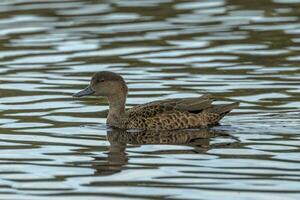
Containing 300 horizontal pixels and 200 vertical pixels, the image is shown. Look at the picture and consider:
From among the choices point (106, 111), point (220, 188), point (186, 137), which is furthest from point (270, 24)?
point (220, 188)

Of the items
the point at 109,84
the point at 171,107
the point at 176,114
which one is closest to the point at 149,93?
the point at 109,84

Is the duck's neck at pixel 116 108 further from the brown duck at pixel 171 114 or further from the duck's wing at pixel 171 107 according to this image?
the duck's wing at pixel 171 107

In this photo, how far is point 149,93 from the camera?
18.0 metres

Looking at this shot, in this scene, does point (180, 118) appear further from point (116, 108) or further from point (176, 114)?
point (116, 108)

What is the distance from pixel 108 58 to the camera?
69.5 feet

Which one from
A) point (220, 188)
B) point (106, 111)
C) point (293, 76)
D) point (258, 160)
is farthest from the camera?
point (293, 76)

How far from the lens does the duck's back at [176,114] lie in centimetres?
1573

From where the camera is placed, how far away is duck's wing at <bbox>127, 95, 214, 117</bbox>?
51.8 ft

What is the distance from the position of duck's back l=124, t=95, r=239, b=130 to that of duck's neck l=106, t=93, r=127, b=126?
149mm

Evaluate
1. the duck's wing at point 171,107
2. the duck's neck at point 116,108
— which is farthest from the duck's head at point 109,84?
the duck's wing at point 171,107

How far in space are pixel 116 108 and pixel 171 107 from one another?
771 mm

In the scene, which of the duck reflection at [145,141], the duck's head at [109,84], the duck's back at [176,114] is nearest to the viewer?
the duck reflection at [145,141]

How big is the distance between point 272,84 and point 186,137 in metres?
3.51

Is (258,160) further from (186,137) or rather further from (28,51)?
(28,51)
